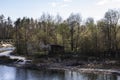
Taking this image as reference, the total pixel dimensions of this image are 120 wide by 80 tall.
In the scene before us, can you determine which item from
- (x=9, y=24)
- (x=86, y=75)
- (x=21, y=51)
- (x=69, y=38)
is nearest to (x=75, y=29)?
(x=69, y=38)

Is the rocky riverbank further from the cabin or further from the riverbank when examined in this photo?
the cabin

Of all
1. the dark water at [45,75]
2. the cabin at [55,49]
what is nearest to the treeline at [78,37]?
the cabin at [55,49]

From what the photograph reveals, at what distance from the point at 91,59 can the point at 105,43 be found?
13.1 m

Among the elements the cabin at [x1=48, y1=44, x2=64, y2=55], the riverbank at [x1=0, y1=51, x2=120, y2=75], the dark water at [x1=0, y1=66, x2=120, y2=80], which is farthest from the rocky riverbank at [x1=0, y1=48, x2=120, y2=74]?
the cabin at [x1=48, y1=44, x2=64, y2=55]

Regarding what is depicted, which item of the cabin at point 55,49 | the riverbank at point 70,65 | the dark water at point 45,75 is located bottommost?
the dark water at point 45,75

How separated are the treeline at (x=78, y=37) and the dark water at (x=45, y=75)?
2415 cm

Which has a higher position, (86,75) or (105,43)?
(105,43)

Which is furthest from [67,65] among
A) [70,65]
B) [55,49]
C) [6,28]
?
[6,28]

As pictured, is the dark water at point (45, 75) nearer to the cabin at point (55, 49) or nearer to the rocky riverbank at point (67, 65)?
the rocky riverbank at point (67, 65)

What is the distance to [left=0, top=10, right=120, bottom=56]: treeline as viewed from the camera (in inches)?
3853

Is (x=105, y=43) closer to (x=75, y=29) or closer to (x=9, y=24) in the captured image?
(x=75, y=29)

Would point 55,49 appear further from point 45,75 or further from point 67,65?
point 45,75

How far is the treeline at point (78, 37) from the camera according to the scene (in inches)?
3853

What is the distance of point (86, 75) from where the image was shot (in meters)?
70.1
